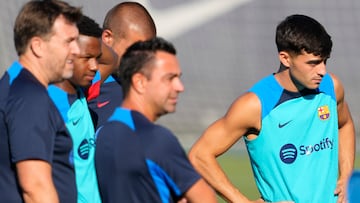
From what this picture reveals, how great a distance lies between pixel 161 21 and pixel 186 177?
11193mm

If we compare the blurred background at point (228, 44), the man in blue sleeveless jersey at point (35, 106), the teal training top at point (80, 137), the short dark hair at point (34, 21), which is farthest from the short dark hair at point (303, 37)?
the blurred background at point (228, 44)

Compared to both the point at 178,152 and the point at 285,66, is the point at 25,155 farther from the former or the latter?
the point at 285,66

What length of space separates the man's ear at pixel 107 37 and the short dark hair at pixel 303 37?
1.38 metres

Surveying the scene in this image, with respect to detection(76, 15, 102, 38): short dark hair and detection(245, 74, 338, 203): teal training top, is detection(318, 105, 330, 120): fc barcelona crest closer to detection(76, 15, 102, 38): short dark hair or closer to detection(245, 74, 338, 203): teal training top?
detection(245, 74, 338, 203): teal training top

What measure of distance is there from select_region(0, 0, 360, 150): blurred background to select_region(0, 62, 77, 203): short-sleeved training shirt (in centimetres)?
1054

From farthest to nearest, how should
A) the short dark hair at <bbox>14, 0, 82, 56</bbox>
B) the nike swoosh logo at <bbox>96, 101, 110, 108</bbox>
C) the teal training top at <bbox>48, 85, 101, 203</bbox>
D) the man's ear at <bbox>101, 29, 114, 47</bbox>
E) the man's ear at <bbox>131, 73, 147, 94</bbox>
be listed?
1. the man's ear at <bbox>101, 29, 114, 47</bbox>
2. the nike swoosh logo at <bbox>96, 101, 110, 108</bbox>
3. the teal training top at <bbox>48, 85, 101, 203</bbox>
4. the short dark hair at <bbox>14, 0, 82, 56</bbox>
5. the man's ear at <bbox>131, 73, 147, 94</bbox>

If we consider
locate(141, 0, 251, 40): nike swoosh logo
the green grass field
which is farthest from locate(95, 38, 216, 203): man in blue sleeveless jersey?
locate(141, 0, 251, 40): nike swoosh logo

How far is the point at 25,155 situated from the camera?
4.66 m

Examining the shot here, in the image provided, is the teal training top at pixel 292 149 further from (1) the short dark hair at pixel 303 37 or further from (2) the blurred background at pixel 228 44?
(2) the blurred background at pixel 228 44

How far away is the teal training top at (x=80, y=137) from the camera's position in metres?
5.39

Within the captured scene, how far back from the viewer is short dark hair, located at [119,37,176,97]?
185 inches

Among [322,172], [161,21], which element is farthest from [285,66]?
[161,21]

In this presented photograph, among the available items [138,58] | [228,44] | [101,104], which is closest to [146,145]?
[138,58]

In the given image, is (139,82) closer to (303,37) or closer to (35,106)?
(35,106)
